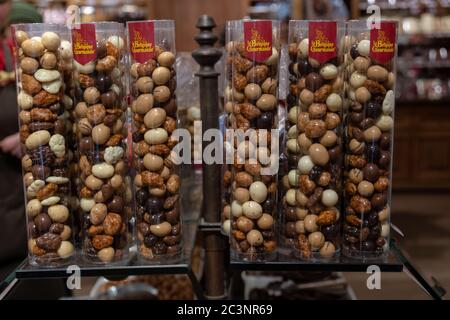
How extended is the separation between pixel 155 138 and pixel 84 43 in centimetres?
21

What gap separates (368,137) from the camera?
1.00 metres

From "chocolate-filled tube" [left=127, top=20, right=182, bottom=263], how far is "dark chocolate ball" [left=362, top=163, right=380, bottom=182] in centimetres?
36

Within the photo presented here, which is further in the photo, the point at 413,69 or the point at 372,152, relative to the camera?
the point at 413,69

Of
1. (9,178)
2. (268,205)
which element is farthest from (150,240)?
(9,178)

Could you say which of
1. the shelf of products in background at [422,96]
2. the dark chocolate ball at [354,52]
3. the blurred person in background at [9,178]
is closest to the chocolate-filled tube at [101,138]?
the dark chocolate ball at [354,52]

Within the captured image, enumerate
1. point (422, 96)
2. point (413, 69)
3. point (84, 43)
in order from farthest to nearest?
point (413, 69), point (422, 96), point (84, 43)

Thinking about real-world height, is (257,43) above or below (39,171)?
above

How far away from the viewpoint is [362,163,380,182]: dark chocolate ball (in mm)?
1000

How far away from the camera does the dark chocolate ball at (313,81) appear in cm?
98

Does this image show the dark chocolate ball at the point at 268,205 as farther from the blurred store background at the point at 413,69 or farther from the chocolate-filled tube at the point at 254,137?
the blurred store background at the point at 413,69

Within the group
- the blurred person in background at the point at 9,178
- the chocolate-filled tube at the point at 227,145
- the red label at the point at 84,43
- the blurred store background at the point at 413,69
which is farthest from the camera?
the blurred store background at the point at 413,69

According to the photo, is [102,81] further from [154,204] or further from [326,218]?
[326,218]

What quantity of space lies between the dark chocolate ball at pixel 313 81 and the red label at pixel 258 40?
86 mm
